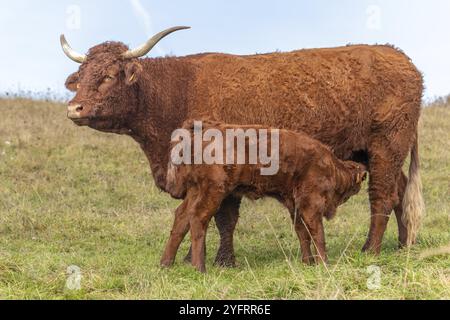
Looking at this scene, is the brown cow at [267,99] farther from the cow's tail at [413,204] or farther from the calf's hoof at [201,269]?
the calf's hoof at [201,269]

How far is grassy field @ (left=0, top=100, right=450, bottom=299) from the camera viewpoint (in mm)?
5891

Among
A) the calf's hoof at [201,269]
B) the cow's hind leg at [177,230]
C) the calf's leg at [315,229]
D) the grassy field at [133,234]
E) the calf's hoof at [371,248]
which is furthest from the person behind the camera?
the calf's hoof at [371,248]

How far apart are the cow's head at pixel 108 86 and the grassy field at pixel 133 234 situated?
1.57 m

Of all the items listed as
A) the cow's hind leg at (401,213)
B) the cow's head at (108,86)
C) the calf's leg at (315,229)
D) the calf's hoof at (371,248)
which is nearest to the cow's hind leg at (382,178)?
the calf's hoof at (371,248)

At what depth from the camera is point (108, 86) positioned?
8.12m

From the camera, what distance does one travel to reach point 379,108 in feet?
29.1

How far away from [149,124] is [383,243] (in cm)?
344

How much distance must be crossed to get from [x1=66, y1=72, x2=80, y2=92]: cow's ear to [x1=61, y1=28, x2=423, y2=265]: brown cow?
0.01 meters

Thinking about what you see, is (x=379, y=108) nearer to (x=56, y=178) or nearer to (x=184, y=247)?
(x=184, y=247)

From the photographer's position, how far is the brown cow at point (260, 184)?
718 cm

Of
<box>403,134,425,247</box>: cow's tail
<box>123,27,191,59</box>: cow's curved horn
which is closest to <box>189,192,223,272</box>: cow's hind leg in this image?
<box>123,27,191,59</box>: cow's curved horn

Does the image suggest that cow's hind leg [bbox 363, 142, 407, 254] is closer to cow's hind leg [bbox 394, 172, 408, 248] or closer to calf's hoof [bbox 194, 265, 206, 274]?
cow's hind leg [bbox 394, 172, 408, 248]
